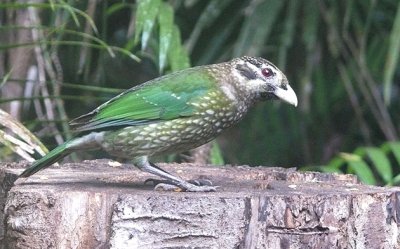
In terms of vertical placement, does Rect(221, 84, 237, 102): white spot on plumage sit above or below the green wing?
above

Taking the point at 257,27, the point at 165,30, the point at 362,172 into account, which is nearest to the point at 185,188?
the point at 362,172

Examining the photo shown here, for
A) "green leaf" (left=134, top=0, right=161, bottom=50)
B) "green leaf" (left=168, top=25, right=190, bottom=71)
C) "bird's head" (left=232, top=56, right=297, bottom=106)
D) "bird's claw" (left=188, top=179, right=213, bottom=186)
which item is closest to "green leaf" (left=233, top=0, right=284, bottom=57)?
"green leaf" (left=168, top=25, right=190, bottom=71)

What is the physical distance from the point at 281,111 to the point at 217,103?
3309mm

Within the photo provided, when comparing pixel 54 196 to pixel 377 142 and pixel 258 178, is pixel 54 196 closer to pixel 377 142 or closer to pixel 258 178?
pixel 258 178

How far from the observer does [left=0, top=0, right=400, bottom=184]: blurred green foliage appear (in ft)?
21.4

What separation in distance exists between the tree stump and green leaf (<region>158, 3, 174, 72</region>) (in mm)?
1763

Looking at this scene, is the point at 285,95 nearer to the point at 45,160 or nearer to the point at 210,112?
the point at 210,112

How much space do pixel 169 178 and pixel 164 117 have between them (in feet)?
0.91

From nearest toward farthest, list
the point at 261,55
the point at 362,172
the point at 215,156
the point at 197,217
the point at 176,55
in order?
1. the point at 197,217
2. the point at 362,172
3. the point at 215,156
4. the point at 176,55
5. the point at 261,55

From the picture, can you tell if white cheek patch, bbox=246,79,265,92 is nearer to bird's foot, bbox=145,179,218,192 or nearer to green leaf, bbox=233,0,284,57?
bird's foot, bbox=145,179,218,192

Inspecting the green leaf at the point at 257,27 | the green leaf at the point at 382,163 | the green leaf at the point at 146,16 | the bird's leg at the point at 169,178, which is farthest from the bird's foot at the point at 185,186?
the green leaf at the point at 257,27

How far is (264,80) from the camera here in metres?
4.73

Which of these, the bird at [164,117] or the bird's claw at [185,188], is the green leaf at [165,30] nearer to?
the bird at [164,117]

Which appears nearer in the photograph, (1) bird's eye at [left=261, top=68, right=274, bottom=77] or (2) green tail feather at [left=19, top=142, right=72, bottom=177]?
(2) green tail feather at [left=19, top=142, right=72, bottom=177]
